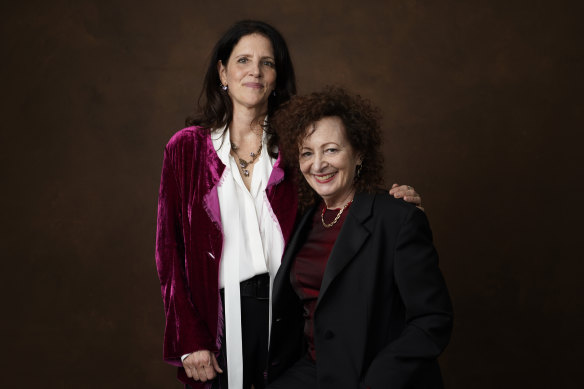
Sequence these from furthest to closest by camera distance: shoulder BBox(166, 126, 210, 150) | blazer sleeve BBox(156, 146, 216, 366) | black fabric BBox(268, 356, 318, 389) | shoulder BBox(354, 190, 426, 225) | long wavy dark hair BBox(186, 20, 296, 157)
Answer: long wavy dark hair BBox(186, 20, 296, 157)
shoulder BBox(166, 126, 210, 150)
blazer sleeve BBox(156, 146, 216, 366)
black fabric BBox(268, 356, 318, 389)
shoulder BBox(354, 190, 426, 225)

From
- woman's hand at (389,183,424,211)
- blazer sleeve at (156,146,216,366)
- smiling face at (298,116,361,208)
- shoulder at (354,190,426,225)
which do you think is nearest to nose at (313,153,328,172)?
smiling face at (298,116,361,208)

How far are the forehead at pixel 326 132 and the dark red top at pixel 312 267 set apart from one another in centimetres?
28

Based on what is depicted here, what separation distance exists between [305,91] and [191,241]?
1.70 m

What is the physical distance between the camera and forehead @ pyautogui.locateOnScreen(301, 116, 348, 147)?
6.79 feet

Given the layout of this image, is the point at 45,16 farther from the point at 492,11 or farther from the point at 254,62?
the point at 492,11

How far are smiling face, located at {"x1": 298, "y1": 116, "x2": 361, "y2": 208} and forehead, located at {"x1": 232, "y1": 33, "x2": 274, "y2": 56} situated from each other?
49 centimetres

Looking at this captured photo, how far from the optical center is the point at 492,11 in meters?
3.39

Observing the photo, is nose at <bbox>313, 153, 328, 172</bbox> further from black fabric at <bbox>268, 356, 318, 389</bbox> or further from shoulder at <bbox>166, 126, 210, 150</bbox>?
black fabric at <bbox>268, 356, 318, 389</bbox>

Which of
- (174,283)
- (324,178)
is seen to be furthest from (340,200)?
(174,283)

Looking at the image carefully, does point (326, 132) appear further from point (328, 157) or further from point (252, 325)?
point (252, 325)

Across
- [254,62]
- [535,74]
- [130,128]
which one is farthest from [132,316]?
[535,74]

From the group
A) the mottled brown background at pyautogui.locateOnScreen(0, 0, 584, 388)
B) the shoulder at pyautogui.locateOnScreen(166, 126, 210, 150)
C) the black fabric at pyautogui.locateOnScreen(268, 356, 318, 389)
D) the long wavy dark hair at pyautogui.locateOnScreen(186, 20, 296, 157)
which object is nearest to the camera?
the black fabric at pyautogui.locateOnScreen(268, 356, 318, 389)

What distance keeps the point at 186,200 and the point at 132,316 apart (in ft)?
6.15

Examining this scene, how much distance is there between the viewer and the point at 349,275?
1920 mm
